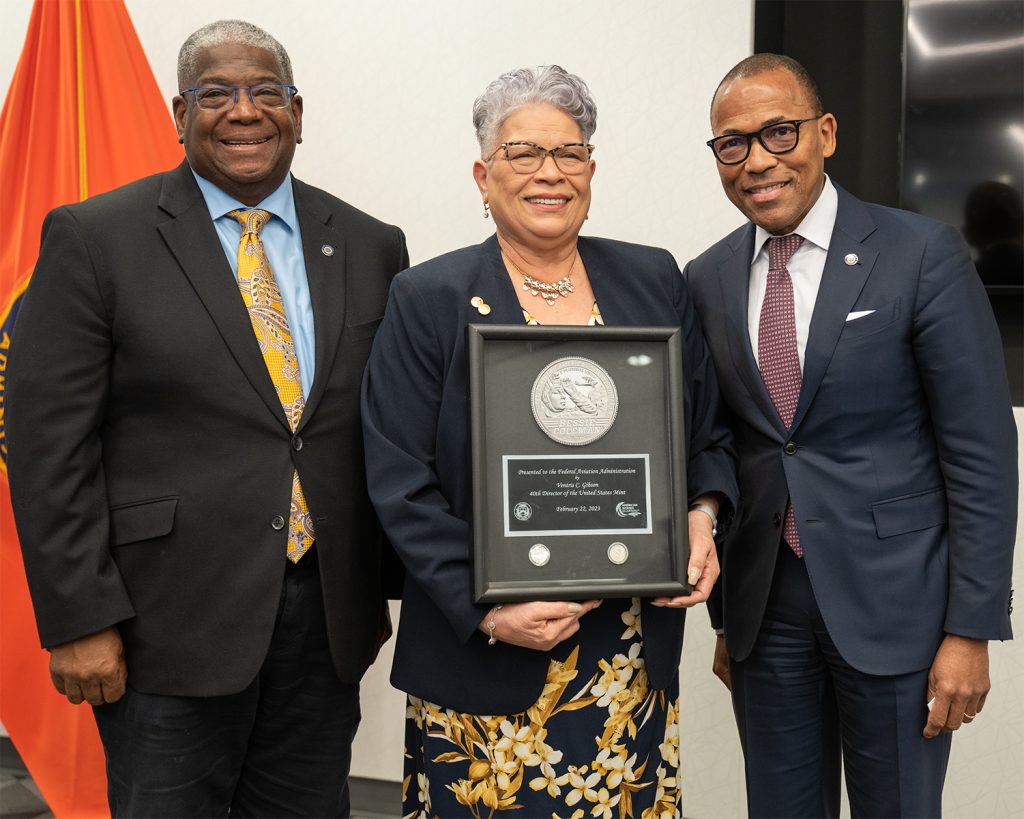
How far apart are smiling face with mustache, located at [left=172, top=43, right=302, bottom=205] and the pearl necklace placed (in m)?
0.51

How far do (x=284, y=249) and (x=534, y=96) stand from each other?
58 centimetres

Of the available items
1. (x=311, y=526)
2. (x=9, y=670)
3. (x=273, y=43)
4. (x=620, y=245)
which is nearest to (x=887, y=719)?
(x=620, y=245)

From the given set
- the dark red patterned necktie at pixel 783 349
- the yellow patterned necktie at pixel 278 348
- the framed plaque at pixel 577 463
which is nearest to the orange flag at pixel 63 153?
the yellow patterned necktie at pixel 278 348

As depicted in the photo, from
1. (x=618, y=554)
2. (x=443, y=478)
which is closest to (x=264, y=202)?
(x=443, y=478)

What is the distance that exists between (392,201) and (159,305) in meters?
1.41

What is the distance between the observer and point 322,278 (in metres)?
1.89

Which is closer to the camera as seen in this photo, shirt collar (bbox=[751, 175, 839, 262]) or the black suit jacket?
the black suit jacket

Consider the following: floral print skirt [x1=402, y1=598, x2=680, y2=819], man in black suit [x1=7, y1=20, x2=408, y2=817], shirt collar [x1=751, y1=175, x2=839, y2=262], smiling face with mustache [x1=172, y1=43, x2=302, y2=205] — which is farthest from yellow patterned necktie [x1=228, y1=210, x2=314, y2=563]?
shirt collar [x1=751, y1=175, x2=839, y2=262]

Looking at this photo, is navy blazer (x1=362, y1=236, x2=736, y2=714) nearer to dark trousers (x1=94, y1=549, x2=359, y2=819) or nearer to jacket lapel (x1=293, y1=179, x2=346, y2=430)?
jacket lapel (x1=293, y1=179, x2=346, y2=430)

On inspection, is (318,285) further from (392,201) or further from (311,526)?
(392,201)

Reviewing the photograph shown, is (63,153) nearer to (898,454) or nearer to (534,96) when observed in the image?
(534,96)

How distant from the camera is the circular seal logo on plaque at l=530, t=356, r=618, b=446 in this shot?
1553 millimetres

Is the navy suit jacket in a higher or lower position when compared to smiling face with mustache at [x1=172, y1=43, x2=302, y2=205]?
lower

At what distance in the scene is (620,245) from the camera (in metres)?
1.85
